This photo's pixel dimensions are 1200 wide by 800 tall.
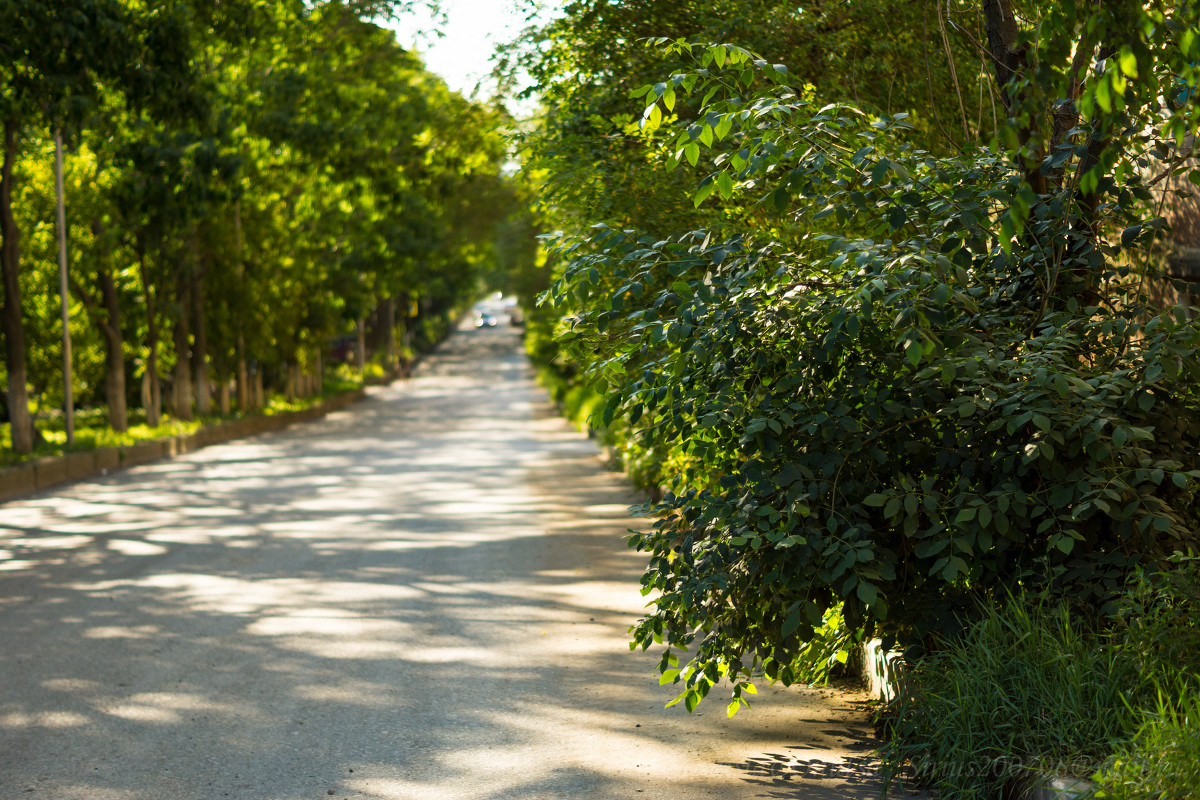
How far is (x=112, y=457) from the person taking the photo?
19.1 meters

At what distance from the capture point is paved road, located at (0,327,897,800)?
15.9 feet

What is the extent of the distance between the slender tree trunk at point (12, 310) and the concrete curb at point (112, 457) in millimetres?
829

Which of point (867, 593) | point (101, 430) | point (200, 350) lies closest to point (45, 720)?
point (867, 593)

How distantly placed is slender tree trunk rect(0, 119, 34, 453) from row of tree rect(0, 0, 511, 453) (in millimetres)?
32

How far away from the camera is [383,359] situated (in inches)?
2542

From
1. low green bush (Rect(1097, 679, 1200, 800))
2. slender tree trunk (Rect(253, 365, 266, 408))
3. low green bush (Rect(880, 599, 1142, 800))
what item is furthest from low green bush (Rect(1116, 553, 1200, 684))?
slender tree trunk (Rect(253, 365, 266, 408))

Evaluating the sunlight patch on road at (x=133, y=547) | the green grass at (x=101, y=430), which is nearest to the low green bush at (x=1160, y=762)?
the sunlight patch on road at (x=133, y=547)

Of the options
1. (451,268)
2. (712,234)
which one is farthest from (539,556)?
(451,268)

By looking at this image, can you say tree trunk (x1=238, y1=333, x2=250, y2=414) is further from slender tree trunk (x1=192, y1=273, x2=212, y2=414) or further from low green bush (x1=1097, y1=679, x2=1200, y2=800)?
low green bush (x1=1097, y1=679, x2=1200, y2=800)

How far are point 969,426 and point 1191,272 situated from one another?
2.81 m

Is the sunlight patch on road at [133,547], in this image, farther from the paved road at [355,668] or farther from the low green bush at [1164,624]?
the low green bush at [1164,624]

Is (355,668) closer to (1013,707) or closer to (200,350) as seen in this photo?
(1013,707)

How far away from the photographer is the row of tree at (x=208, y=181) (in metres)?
13.4

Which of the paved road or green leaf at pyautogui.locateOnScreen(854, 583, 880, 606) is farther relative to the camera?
the paved road
